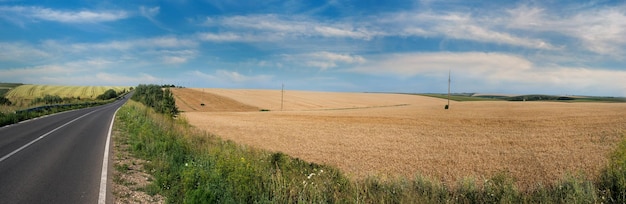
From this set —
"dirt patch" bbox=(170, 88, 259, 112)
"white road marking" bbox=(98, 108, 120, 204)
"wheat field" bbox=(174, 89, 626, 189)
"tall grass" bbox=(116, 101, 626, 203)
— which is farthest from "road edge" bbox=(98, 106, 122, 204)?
"dirt patch" bbox=(170, 88, 259, 112)

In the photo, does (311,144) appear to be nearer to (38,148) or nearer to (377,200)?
(38,148)

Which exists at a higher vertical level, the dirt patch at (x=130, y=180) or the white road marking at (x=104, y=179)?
the white road marking at (x=104, y=179)

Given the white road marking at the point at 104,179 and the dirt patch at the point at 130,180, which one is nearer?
the white road marking at the point at 104,179

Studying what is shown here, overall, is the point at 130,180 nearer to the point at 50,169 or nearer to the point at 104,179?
the point at 104,179

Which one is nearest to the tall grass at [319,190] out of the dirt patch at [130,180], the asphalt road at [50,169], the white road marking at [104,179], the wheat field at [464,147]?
the dirt patch at [130,180]

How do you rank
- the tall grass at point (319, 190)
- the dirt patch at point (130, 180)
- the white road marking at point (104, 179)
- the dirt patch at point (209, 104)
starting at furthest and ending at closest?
1. the dirt patch at point (209, 104)
2. the dirt patch at point (130, 180)
3. the white road marking at point (104, 179)
4. the tall grass at point (319, 190)

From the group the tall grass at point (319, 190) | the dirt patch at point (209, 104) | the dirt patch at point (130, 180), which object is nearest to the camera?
the tall grass at point (319, 190)

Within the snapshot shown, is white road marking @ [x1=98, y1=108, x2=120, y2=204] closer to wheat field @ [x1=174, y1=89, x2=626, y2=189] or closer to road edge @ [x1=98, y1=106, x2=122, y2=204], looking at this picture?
road edge @ [x1=98, y1=106, x2=122, y2=204]

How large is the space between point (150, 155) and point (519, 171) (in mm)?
15769

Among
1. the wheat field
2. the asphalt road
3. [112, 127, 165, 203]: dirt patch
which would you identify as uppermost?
the asphalt road

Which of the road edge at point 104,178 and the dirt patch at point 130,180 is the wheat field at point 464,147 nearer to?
the dirt patch at point 130,180

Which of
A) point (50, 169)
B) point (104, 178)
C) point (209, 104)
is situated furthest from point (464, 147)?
point (209, 104)

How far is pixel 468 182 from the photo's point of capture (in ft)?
31.0

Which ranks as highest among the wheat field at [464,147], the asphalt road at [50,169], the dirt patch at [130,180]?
the asphalt road at [50,169]
